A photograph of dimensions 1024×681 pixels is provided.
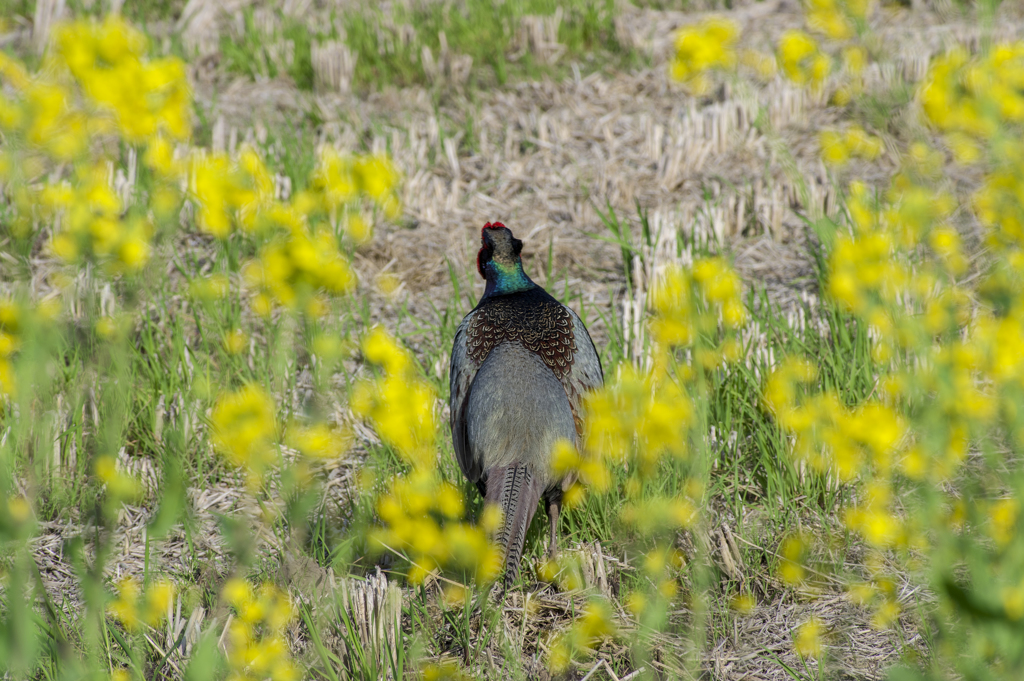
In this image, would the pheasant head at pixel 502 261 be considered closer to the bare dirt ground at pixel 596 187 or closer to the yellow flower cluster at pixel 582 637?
the bare dirt ground at pixel 596 187

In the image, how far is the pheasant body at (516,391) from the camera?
264 cm

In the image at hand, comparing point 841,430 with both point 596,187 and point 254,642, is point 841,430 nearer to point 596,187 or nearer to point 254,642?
point 254,642

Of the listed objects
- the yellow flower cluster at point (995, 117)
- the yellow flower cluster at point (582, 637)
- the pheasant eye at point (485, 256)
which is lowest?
the yellow flower cluster at point (582, 637)

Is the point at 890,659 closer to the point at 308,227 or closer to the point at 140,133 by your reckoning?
the point at 140,133

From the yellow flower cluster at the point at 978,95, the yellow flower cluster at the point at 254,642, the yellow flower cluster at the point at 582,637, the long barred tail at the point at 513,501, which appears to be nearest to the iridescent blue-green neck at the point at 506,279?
the long barred tail at the point at 513,501

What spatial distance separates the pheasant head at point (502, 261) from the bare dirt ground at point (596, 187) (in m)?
0.78

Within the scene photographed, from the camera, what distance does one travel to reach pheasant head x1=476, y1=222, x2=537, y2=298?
3.09 metres

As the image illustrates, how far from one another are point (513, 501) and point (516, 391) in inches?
14.4

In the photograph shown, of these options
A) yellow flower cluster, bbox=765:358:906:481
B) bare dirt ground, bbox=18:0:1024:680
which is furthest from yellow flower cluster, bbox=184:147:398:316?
yellow flower cluster, bbox=765:358:906:481

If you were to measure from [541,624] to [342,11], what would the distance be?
8.31m

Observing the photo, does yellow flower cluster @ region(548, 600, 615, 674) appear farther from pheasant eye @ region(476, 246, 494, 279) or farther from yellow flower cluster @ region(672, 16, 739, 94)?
yellow flower cluster @ region(672, 16, 739, 94)

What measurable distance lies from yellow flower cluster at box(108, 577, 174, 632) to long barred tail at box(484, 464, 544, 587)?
35.8 inches

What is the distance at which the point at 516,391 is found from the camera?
2744 millimetres

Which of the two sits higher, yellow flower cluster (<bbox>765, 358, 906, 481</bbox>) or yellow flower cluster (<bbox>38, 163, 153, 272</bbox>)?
yellow flower cluster (<bbox>38, 163, 153, 272</bbox>)
